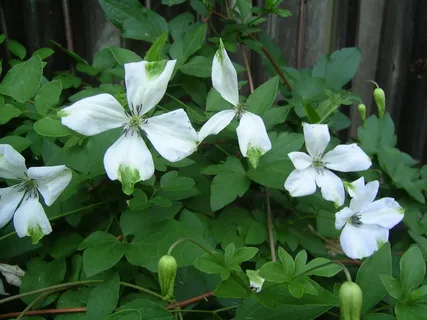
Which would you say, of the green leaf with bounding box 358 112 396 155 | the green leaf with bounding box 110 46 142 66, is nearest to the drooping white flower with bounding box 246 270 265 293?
the green leaf with bounding box 110 46 142 66

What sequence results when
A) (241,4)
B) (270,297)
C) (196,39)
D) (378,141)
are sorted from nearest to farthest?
(270,297) → (196,39) → (241,4) → (378,141)

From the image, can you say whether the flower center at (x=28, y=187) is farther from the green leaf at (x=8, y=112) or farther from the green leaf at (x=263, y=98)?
the green leaf at (x=263, y=98)

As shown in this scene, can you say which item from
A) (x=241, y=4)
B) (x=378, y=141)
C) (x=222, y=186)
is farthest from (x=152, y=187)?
(x=378, y=141)

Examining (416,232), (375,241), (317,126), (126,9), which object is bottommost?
(416,232)

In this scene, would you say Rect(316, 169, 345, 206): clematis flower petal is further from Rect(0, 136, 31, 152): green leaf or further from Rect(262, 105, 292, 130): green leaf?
Rect(0, 136, 31, 152): green leaf

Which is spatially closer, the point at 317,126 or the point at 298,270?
the point at 298,270

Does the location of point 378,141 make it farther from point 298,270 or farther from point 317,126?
A: point 298,270

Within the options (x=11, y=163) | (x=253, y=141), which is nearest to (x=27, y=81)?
(x=11, y=163)
